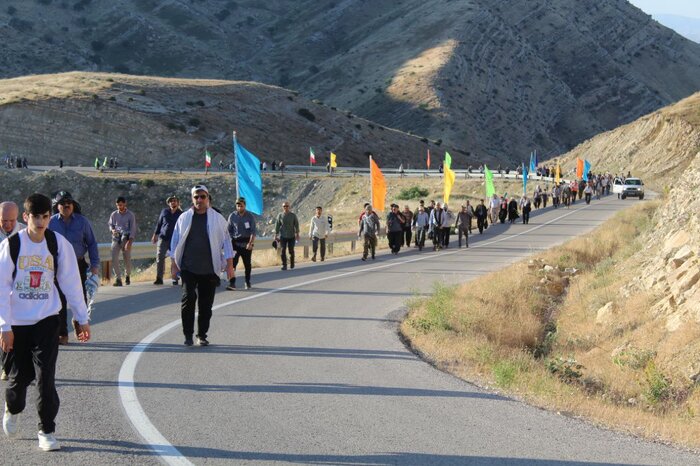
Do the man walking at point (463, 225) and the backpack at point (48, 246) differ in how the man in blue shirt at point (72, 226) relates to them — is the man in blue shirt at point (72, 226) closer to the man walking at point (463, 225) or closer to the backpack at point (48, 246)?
the backpack at point (48, 246)

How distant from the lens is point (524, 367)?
409 inches

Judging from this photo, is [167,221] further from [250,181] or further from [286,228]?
[286,228]

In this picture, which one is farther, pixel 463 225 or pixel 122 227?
pixel 463 225

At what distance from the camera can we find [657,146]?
258 ft

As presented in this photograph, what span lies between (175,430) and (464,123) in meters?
117

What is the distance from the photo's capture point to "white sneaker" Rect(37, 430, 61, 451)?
646 centimetres

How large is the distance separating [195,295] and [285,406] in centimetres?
330

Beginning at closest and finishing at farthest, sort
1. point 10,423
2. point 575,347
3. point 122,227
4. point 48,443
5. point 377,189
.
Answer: point 48,443 → point 10,423 → point 575,347 → point 122,227 → point 377,189

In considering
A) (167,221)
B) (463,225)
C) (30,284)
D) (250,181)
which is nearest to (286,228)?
(250,181)

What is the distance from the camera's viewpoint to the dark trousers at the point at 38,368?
6.53m

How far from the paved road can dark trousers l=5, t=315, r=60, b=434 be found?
0.94 feet

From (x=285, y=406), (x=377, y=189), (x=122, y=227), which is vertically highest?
(x=377, y=189)

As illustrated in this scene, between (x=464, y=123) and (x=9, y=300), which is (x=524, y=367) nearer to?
(x=9, y=300)

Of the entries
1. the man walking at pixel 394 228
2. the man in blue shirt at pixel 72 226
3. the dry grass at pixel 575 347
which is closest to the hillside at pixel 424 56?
the man walking at pixel 394 228
